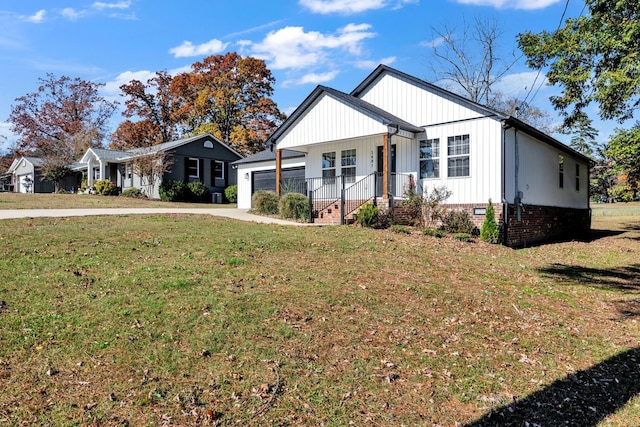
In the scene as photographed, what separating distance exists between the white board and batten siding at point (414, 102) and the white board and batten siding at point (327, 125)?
1961 mm

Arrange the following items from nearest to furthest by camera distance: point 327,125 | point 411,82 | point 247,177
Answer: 1. point 411,82
2. point 327,125
3. point 247,177

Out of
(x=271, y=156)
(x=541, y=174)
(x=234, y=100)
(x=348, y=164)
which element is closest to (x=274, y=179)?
(x=271, y=156)

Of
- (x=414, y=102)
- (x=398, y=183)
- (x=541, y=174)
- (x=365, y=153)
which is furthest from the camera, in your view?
(x=365, y=153)

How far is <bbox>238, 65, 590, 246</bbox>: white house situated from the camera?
1387 centimetres

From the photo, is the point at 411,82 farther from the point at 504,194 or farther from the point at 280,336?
the point at 280,336

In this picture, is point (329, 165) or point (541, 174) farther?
point (329, 165)

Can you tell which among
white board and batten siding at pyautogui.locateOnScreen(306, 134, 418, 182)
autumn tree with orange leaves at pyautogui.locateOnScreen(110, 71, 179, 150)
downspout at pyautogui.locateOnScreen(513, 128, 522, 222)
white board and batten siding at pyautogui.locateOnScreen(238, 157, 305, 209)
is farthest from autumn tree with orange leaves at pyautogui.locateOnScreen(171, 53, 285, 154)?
downspout at pyautogui.locateOnScreen(513, 128, 522, 222)

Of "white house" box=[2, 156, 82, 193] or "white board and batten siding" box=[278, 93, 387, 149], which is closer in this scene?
"white board and batten siding" box=[278, 93, 387, 149]

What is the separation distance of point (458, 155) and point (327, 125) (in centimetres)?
498

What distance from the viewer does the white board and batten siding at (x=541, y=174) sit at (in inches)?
555

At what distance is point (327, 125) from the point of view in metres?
16.4

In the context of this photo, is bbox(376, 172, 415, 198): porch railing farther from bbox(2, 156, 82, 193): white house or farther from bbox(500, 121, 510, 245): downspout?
bbox(2, 156, 82, 193): white house

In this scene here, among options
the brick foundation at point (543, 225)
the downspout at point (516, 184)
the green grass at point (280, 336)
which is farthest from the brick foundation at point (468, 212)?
the green grass at point (280, 336)

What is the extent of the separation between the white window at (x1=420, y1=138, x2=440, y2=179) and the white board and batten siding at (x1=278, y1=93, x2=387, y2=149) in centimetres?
198
